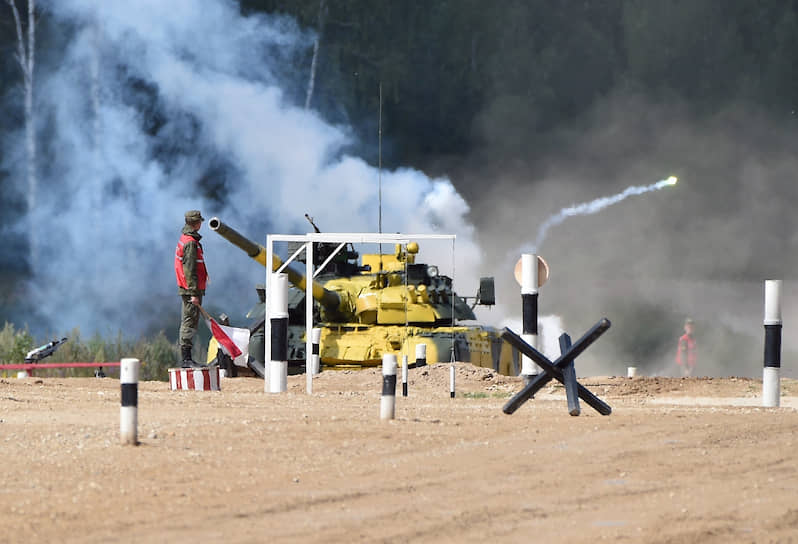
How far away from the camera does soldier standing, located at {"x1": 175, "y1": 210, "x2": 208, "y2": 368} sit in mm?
15086

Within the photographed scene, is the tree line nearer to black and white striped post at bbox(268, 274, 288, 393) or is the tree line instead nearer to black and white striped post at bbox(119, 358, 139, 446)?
black and white striped post at bbox(268, 274, 288, 393)

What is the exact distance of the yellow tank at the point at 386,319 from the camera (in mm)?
23297

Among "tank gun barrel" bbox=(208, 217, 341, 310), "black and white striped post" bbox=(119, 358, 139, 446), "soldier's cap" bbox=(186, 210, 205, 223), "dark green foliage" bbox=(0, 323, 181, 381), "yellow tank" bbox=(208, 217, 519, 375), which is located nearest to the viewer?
"black and white striped post" bbox=(119, 358, 139, 446)

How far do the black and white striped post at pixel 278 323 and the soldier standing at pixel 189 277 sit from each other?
1029 mm

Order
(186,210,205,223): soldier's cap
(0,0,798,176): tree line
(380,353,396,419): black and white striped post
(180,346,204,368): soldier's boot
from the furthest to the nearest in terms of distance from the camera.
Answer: (0,0,798,176): tree line < (180,346,204,368): soldier's boot < (186,210,205,223): soldier's cap < (380,353,396,419): black and white striped post

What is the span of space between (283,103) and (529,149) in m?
6.96

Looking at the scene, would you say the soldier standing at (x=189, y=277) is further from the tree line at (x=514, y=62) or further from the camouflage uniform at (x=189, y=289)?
the tree line at (x=514, y=62)

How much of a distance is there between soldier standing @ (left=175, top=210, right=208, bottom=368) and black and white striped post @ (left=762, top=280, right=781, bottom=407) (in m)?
5.85

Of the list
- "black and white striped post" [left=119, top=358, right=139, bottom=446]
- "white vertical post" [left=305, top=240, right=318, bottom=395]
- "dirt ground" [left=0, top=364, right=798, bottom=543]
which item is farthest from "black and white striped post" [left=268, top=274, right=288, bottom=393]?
"black and white striped post" [left=119, top=358, right=139, bottom=446]

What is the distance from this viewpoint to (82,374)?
2192 cm

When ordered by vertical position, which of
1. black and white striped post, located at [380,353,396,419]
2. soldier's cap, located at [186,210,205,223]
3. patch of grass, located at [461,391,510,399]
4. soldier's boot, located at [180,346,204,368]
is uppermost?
soldier's cap, located at [186,210,205,223]

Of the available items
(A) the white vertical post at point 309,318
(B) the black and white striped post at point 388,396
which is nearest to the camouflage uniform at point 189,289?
(A) the white vertical post at point 309,318

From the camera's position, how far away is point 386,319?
24.1 m

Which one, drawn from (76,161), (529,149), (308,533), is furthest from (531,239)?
(308,533)
